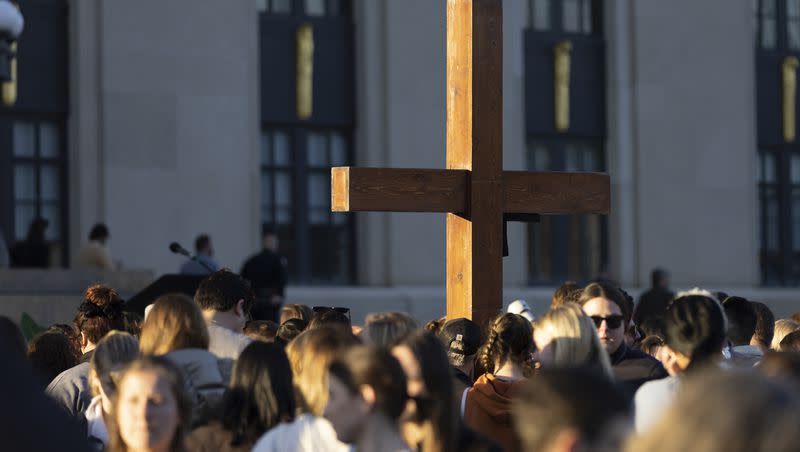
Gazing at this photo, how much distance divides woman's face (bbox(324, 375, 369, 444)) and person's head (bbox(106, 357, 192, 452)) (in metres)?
0.80

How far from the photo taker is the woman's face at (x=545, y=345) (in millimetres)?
5547

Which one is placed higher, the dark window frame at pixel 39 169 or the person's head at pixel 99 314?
the dark window frame at pixel 39 169

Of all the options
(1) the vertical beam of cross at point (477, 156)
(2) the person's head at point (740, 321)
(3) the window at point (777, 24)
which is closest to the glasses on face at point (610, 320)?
(2) the person's head at point (740, 321)

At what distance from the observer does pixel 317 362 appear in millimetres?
4895

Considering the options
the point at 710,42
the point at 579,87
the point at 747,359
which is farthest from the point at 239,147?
the point at 747,359

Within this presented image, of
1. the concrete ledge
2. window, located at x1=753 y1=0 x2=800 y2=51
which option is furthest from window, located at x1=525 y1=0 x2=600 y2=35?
the concrete ledge

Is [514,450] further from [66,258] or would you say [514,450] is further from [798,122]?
[798,122]

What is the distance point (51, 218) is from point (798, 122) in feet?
38.4

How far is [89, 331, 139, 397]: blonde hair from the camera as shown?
5.76 meters

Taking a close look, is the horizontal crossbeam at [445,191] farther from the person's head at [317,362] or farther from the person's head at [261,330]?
the person's head at [317,362]

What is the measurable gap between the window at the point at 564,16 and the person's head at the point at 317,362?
52.7ft

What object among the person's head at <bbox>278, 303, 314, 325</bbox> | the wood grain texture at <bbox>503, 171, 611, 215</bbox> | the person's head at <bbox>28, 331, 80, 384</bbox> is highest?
the wood grain texture at <bbox>503, 171, 611, 215</bbox>

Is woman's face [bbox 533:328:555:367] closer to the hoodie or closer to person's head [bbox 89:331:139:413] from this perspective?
the hoodie

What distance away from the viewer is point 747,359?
697cm
